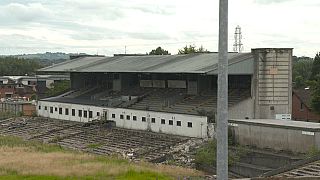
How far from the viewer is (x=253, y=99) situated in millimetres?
46500

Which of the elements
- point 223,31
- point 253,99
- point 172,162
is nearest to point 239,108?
point 253,99

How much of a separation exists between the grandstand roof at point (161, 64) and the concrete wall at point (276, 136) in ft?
22.4

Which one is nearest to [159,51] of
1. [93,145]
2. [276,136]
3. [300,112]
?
[300,112]

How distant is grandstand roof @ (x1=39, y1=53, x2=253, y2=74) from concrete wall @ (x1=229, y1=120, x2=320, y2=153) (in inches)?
269

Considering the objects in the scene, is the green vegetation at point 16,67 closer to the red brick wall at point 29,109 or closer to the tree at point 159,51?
the tree at point 159,51

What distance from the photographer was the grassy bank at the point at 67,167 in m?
28.6

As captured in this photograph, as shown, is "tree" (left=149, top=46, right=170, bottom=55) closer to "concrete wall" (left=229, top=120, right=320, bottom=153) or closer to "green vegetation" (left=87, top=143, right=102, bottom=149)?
"green vegetation" (left=87, top=143, right=102, bottom=149)

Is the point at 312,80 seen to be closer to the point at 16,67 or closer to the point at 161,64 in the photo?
the point at 161,64

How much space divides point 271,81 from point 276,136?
10.1m

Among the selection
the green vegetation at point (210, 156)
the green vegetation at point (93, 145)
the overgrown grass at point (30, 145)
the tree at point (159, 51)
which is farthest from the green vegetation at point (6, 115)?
the tree at point (159, 51)

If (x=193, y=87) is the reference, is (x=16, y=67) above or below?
above

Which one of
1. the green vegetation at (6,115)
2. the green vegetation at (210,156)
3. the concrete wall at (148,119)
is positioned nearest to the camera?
the green vegetation at (210,156)

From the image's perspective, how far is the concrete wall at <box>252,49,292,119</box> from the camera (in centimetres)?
4584

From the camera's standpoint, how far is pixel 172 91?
57.4m
